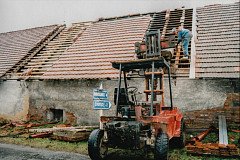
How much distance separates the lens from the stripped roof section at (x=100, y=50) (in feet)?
39.3

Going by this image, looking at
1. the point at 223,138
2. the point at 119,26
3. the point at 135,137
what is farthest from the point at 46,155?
the point at 119,26

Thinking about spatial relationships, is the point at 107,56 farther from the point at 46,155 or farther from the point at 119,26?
the point at 46,155

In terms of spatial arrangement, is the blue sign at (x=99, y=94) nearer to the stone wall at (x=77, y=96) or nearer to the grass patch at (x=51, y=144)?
the grass patch at (x=51, y=144)

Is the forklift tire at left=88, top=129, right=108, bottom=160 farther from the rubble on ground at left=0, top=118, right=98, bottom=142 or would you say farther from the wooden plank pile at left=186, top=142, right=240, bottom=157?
the rubble on ground at left=0, top=118, right=98, bottom=142

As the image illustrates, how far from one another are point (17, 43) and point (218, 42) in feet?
42.2

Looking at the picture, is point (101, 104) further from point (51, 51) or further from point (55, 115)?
point (51, 51)

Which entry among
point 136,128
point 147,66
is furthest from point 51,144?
point 147,66

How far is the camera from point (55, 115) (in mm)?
12930

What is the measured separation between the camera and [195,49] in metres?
11.0

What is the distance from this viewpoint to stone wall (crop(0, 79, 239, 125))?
935 centimetres

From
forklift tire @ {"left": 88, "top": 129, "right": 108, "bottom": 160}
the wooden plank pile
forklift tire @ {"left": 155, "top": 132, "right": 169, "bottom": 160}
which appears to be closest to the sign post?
forklift tire @ {"left": 88, "top": 129, "right": 108, "bottom": 160}

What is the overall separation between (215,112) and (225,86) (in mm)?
944

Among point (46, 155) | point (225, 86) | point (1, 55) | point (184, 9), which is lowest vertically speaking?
point (46, 155)

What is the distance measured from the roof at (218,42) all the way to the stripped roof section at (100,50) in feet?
9.44
